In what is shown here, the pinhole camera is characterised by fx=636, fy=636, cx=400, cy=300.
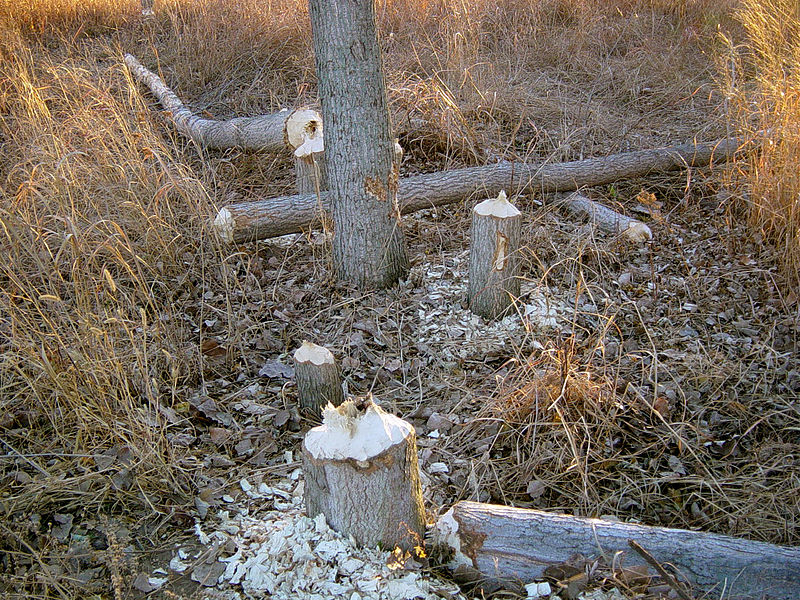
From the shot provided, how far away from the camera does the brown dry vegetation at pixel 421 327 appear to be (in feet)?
8.47

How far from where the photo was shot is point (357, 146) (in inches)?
137

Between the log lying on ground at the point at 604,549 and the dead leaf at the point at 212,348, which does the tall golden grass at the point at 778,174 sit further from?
the dead leaf at the point at 212,348

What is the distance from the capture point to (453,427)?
9.62ft

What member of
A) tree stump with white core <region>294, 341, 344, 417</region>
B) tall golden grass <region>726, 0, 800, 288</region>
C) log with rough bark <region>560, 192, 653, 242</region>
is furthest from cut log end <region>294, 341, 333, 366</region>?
tall golden grass <region>726, 0, 800, 288</region>

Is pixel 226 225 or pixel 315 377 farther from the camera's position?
pixel 226 225

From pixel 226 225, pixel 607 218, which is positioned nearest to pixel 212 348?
pixel 226 225

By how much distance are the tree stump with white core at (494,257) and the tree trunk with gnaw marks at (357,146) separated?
0.52m

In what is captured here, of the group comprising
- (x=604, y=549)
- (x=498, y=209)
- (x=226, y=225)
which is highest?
(x=498, y=209)

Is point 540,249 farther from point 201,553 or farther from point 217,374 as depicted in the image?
point 201,553

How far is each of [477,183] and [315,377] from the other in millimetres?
2314

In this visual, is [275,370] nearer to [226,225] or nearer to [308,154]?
[226,225]

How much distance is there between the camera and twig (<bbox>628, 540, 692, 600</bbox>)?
6.22 feet

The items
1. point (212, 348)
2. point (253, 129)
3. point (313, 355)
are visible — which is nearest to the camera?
point (313, 355)

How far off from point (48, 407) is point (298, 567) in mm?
1445
